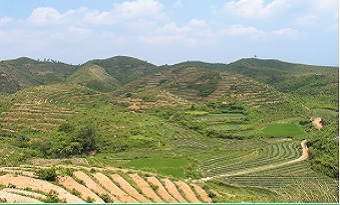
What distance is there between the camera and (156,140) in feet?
142

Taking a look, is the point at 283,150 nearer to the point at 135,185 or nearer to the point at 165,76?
the point at 135,185

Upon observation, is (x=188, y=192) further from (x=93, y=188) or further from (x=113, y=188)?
(x=93, y=188)

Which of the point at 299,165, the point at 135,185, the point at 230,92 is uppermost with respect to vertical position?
the point at 230,92

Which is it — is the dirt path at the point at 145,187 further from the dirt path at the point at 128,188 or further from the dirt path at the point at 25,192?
the dirt path at the point at 25,192

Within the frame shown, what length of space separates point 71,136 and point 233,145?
64.1ft

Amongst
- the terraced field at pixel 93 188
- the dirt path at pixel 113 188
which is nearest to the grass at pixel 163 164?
the terraced field at pixel 93 188

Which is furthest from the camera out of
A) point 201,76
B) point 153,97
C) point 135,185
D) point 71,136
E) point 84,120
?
point 201,76

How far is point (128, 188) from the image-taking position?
53.9ft

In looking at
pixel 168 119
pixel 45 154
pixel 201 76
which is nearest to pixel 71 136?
pixel 45 154

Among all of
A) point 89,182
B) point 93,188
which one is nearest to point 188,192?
point 89,182

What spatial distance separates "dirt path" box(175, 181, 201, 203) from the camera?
1788cm

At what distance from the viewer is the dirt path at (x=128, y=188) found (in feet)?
49.6

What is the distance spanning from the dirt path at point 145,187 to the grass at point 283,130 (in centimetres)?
3249

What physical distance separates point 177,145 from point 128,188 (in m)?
26.5
